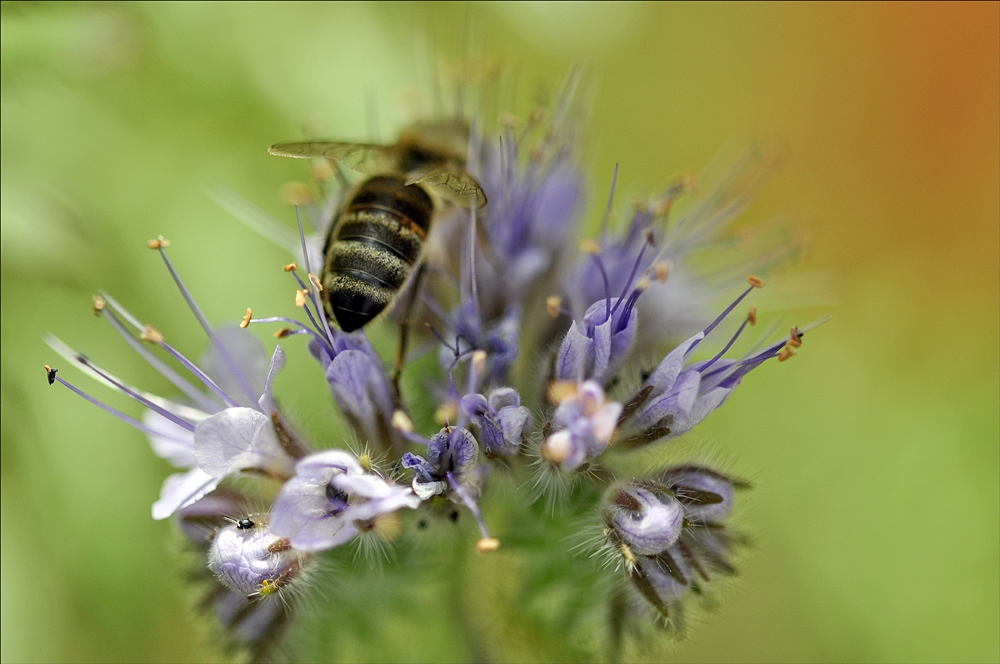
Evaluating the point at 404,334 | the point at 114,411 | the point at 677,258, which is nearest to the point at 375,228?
the point at 404,334

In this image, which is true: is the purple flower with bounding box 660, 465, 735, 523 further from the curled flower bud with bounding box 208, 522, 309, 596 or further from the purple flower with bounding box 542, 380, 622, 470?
the curled flower bud with bounding box 208, 522, 309, 596

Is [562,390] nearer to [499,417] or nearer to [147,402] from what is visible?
[499,417]

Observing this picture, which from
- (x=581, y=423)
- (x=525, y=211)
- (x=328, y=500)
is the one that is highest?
(x=525, y=211)

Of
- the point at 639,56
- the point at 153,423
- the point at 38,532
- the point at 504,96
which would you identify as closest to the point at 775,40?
the point at 639,56

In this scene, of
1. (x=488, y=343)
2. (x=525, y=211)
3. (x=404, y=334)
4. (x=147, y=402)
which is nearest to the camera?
(x=147, y=402)

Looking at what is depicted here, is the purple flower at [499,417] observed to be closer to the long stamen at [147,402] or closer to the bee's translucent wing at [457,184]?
the bee's translucent wing at [457,184]

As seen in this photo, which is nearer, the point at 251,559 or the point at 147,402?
the point at 251,559

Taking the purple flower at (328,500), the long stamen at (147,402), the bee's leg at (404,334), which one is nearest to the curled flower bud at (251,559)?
the purple flower at (328,500)
